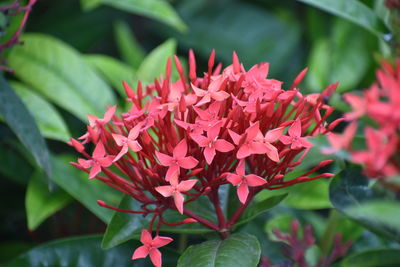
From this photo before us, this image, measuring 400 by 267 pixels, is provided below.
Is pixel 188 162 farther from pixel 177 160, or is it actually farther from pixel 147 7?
pixel 147 7

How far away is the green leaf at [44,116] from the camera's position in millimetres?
1192

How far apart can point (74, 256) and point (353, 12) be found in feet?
2.22

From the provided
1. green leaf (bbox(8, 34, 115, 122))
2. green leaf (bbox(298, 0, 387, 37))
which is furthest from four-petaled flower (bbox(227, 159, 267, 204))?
green leaf (bbox(8, 34, 115, 122))

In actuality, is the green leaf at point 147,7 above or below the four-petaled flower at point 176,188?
above

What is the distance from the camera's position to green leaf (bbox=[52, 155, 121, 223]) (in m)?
1.12

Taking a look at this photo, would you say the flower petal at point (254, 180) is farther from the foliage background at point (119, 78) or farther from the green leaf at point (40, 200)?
the green leaf at point (40, 200)

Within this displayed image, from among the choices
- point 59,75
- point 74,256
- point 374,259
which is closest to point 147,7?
point 59,75

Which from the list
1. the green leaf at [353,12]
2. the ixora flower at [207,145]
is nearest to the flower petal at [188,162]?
the ixora flower at [207,145]

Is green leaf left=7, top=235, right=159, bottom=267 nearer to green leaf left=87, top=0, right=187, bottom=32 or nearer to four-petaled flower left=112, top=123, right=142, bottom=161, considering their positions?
four-petaled flower left=112, top=123, right=142, bottom=161

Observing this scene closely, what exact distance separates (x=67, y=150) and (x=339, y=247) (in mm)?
826

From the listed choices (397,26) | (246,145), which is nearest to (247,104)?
(246,145)

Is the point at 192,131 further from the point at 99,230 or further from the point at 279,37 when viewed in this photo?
the point at 279,37

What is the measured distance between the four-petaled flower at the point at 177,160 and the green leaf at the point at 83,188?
37 cm

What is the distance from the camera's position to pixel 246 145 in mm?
770
